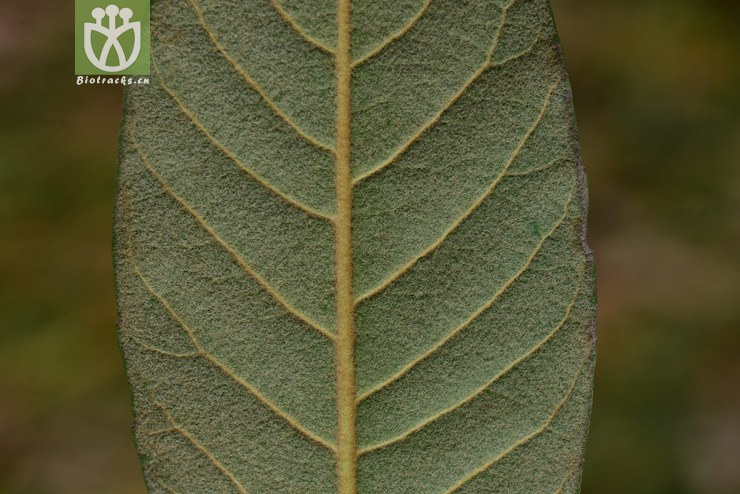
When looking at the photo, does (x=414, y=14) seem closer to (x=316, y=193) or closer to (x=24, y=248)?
(x=316, y=193)

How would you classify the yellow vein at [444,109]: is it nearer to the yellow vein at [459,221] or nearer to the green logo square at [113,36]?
the yellow vein at [459,221]

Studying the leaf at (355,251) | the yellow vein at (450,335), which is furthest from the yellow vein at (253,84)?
the yellow vein at (450,335)

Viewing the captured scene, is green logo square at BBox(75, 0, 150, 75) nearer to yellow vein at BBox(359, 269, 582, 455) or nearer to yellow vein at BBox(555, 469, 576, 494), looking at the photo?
yellow vein at BBox(359, 269, 582, 455)

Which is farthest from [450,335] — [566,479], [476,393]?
[566,479]

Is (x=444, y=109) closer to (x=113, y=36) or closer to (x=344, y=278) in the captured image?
(x=344, y=278)

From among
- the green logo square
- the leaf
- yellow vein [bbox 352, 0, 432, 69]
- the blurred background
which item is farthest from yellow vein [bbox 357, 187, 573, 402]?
the blurred background
